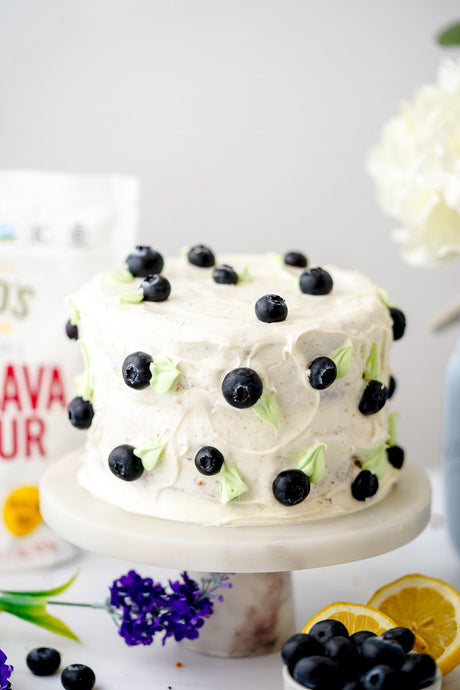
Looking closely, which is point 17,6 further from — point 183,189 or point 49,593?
point 49,593

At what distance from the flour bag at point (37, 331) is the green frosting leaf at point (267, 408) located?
52 cm

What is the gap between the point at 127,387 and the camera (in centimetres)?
109

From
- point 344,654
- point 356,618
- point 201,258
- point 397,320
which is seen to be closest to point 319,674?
point 344,654

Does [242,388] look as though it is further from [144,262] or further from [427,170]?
[427,170]

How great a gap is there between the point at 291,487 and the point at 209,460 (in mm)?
100

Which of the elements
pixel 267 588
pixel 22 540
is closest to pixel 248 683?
pixel 267 588

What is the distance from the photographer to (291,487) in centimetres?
104

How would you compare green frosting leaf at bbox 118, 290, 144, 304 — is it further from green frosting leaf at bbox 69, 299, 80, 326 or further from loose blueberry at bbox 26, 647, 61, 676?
loose blueberry at bbox 26, 647, 61, 676

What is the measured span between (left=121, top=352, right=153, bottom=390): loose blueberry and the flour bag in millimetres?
431

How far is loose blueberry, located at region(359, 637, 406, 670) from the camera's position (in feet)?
2.91

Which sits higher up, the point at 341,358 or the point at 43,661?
the point at 341,358

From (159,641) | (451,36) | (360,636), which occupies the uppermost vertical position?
(451,36)

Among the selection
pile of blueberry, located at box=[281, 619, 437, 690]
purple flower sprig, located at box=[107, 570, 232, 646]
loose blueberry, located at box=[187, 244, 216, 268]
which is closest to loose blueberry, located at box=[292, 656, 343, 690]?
pile of blueberry, located at box=[281, 619, 437, 690]

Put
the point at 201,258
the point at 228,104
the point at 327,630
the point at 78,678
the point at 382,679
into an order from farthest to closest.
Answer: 1. the point at 228,104
2. the point at 201,258
3. the point at 78,678
4. the point at 327,630
5. the point at 382,679
